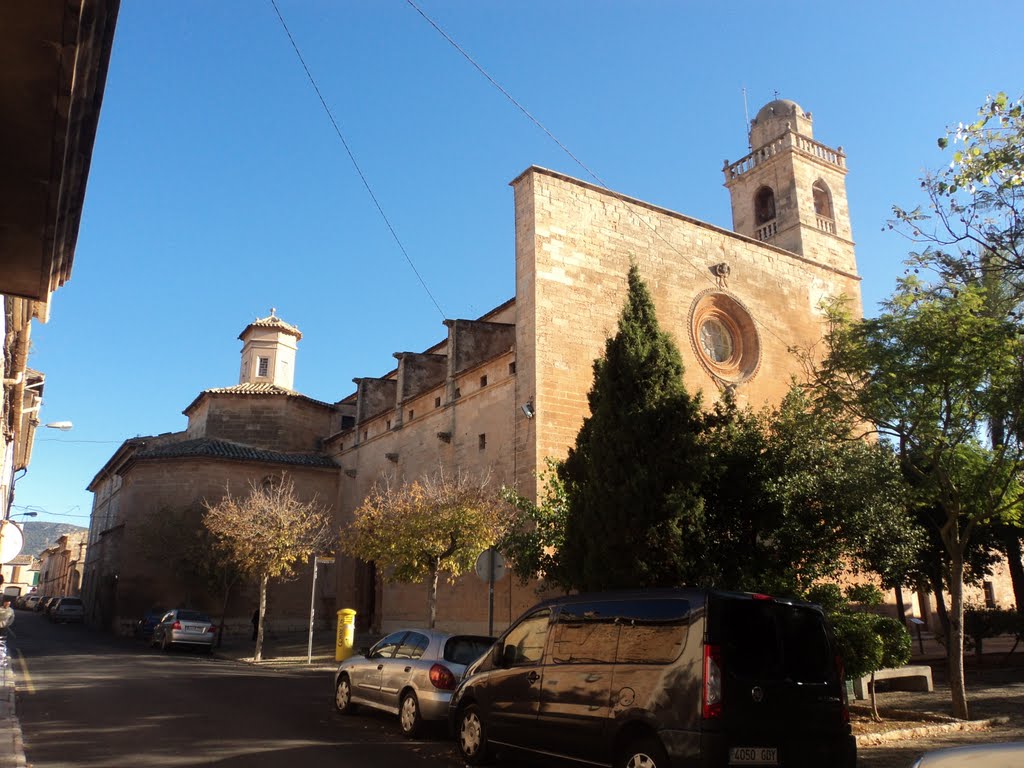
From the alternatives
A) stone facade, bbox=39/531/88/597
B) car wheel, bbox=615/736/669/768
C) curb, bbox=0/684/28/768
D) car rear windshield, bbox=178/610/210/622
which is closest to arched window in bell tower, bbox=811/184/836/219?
car rear windshield, bbox=178/610/210/622

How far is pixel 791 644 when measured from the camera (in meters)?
5.94

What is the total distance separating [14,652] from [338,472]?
1467cm

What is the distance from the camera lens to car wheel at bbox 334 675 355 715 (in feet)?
33.3

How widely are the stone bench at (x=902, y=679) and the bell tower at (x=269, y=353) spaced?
106 ft

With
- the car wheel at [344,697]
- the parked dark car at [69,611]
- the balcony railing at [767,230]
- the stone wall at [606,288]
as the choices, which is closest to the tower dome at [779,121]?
the balcony railing at [767,230]

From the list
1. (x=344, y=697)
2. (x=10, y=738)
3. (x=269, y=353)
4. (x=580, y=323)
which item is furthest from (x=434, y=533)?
(x=269, y=353)

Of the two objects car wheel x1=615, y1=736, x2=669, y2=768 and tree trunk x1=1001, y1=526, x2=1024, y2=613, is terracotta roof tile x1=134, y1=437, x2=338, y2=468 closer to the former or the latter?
tree trunk x1=1001, y1=526, x2=1024, y2=613

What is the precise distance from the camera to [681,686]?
215 inches

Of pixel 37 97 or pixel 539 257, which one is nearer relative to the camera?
pixel 37 97

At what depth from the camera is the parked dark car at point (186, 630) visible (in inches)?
880

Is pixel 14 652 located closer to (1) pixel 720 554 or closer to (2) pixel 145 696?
(2) pixel 145 696

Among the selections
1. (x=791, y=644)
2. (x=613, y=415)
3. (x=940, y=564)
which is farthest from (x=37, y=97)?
(x=940, y=564)

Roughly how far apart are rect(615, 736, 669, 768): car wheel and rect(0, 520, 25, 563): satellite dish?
1073 centimetres

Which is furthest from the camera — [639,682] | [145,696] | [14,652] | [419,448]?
[419,448]
